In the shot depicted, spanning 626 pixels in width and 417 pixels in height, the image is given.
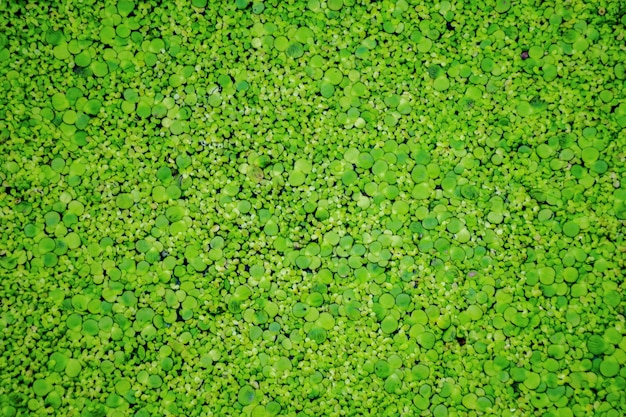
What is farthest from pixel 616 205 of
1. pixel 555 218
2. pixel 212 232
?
pixel 212 232

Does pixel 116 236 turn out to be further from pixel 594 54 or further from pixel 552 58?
pixel 594 54

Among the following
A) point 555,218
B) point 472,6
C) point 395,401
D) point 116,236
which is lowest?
point 395,401

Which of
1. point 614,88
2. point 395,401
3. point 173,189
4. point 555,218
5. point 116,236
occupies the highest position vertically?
point 614,88

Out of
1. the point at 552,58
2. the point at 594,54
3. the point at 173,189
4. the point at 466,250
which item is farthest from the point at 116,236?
the point at 594,54

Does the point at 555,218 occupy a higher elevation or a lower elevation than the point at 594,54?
lower

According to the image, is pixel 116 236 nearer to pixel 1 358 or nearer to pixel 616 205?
pixel 1 358

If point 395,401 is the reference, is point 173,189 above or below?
above
